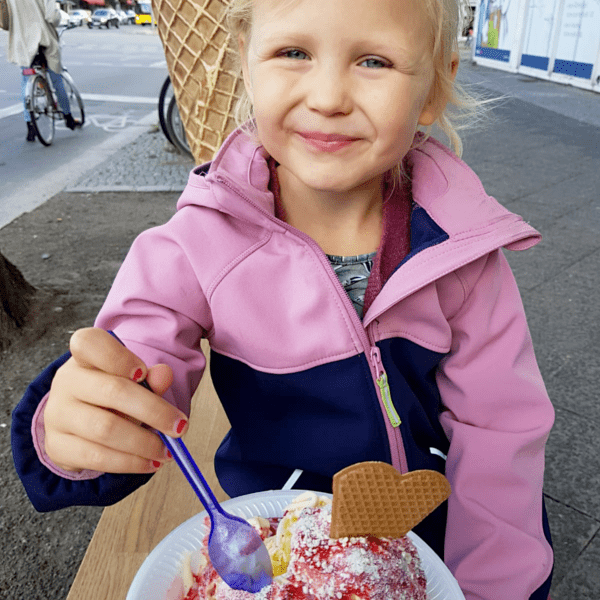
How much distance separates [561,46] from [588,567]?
1195 centimetres

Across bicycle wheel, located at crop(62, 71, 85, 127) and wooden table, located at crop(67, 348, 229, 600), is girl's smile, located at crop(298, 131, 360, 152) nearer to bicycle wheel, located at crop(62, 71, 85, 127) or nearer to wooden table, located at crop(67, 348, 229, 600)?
wooden table, located at crop(67, 348, 229, 600)

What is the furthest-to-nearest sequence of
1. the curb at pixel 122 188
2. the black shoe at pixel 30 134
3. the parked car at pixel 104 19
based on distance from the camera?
the parked car at pixel 104 19, the black shoe at pixel 30 134, the curb at pixel 122 188

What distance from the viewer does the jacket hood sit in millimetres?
1198

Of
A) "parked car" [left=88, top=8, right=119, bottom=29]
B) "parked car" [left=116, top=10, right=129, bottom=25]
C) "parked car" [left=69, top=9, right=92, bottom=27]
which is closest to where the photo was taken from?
"parked car" [left=69, top=9, right=92, bottom=27]

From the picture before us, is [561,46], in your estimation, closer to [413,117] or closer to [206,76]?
[206,76]

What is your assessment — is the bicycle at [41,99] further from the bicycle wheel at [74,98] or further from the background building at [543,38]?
the background building at [543,38]

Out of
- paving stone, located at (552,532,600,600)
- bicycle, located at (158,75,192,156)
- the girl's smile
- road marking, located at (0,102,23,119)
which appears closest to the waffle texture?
the girl's smile

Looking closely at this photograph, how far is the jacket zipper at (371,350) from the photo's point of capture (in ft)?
3.92

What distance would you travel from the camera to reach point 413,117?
1.21 metres

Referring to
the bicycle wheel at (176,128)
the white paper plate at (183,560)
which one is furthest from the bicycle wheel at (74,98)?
the white paper plate at (183,560)

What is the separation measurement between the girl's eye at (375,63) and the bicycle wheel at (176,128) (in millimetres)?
5631

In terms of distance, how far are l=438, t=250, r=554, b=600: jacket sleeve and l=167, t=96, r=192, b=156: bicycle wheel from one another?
5636 millimetres

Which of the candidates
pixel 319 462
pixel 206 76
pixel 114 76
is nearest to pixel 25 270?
pixel 206 76

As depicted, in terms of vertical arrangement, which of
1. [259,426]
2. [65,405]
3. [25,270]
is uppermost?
[65,405]
